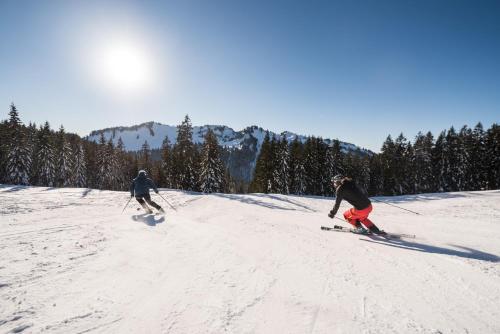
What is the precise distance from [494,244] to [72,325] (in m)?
9.67

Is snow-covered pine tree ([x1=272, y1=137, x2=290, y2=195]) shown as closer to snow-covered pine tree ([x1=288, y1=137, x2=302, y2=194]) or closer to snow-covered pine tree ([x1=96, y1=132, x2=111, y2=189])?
snow-covered pine tree ([x1=288, y1=137, x2=302, y2=194])

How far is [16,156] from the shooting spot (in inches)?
1710

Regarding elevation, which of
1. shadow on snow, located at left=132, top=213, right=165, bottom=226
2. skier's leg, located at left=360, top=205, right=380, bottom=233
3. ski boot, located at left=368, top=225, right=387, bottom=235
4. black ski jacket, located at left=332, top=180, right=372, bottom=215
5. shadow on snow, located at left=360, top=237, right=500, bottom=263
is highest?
black ski jacket, located at left=332, top=180, right=372, bottom=215

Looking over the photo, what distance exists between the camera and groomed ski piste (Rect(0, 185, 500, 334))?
3334mm

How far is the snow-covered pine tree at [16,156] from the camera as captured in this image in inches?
1703

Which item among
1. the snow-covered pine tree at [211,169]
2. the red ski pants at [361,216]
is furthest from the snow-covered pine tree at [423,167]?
the red ski pants at [361,216]

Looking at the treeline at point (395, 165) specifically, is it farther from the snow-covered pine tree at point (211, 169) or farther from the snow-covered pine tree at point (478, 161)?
the snow-covered pine tree at point (211, 169)

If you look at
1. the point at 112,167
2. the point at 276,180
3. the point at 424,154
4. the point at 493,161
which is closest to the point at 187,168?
the point at 276,180

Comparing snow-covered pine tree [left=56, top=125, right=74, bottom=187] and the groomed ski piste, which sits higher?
snow-covered pine tree [left=56, top=125, right=74, bottom=187]

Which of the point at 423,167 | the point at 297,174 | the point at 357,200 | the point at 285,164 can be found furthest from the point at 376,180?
the point at 357,200

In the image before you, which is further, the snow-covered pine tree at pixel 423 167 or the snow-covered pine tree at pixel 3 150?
the snow-covered pine tree at pixel 423 167

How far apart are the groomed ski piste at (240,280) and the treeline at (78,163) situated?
37141mm

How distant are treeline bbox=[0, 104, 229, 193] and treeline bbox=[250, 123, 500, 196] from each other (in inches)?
430

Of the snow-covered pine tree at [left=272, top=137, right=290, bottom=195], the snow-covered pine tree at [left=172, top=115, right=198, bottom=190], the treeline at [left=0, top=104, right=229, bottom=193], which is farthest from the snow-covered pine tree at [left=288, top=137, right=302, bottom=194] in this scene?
the snow-covered pine tree at [left=172, top=115, right=198, bottom=190]
